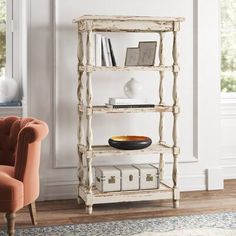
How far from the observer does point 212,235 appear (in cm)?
369

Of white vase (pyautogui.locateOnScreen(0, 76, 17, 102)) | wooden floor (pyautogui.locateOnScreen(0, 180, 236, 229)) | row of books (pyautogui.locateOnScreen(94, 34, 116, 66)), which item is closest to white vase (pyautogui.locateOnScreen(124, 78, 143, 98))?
row of books (pyautogui.locateOnScreen(94, 34, 116, 66))

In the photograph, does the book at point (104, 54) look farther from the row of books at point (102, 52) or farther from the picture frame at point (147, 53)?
the picture frame at point (147, 53)

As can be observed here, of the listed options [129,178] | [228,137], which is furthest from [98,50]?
[228,137]

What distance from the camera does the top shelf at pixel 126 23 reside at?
14.1 feet

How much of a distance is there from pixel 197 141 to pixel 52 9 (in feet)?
5.64

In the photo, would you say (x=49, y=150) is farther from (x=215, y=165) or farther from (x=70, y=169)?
(x=215, y=165)

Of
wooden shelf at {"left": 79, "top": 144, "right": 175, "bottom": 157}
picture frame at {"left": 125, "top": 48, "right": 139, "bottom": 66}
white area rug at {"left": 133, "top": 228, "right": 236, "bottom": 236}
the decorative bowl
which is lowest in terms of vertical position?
white area rug at {"left": 133, "top": 228, "right": 236, "bottom": 236}

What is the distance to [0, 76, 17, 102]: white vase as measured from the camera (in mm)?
4848

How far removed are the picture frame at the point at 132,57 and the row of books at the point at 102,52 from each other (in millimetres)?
204

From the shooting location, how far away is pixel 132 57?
467 centimetres

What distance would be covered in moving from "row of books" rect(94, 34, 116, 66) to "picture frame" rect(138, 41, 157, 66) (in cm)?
23

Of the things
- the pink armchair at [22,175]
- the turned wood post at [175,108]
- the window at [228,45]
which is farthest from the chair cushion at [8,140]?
the window at [228,45]

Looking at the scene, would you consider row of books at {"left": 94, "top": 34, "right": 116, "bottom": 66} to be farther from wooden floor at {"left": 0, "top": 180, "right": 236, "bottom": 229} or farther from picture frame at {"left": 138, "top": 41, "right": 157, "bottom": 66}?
wooden floor at {"left": 0, "top": 180, "right": 236, "bottom": 229}

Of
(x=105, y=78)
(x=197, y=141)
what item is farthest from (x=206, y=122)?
(x=105, y=78)
